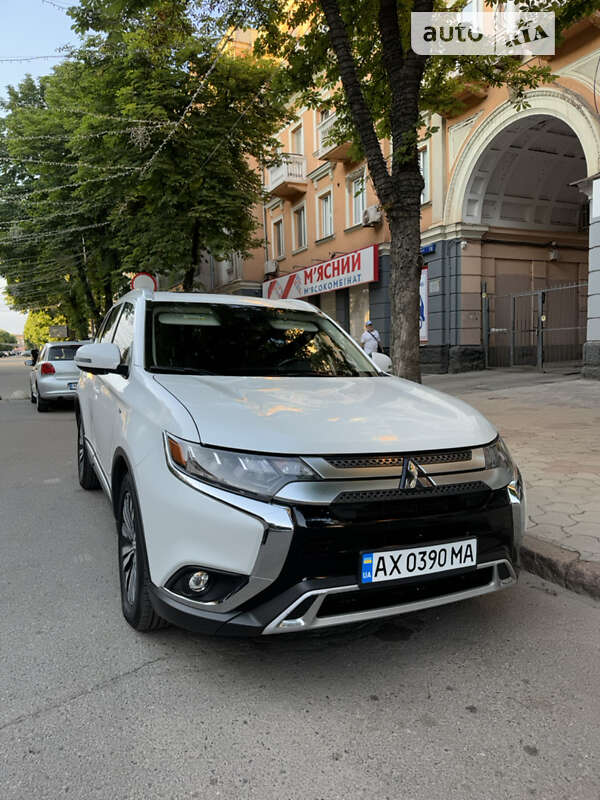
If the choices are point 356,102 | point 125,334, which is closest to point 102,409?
point 125,334

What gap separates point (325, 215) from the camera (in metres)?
22.5

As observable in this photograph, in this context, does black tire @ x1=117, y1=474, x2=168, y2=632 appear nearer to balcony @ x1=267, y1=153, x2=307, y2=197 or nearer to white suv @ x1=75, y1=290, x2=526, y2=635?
white suv @ x1=75, y1=290, x2=526, y2=635

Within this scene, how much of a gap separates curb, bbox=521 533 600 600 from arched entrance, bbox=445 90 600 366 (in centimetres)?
1280

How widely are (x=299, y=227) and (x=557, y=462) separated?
20.8 m

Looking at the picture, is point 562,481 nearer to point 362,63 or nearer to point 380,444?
point 380,444

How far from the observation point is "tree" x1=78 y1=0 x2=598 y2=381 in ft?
20.5

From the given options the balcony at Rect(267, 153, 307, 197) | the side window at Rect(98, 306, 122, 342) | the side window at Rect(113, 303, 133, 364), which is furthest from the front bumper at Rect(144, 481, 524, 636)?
the balcony at Rect(267, 153, 307, 197)

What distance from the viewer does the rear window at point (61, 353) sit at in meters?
12.6

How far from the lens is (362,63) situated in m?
8.47

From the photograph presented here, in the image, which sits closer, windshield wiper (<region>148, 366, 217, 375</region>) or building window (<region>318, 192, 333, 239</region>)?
windshield wiper (<region>148, 366, 217, 375</region>)

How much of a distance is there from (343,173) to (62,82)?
9.41m

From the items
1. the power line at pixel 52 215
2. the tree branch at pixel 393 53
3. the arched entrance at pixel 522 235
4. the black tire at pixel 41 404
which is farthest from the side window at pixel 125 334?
the power line at pixel 52 215

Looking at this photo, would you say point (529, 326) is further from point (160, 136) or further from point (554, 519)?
point (554, 519)

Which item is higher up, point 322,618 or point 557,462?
point 322,618
